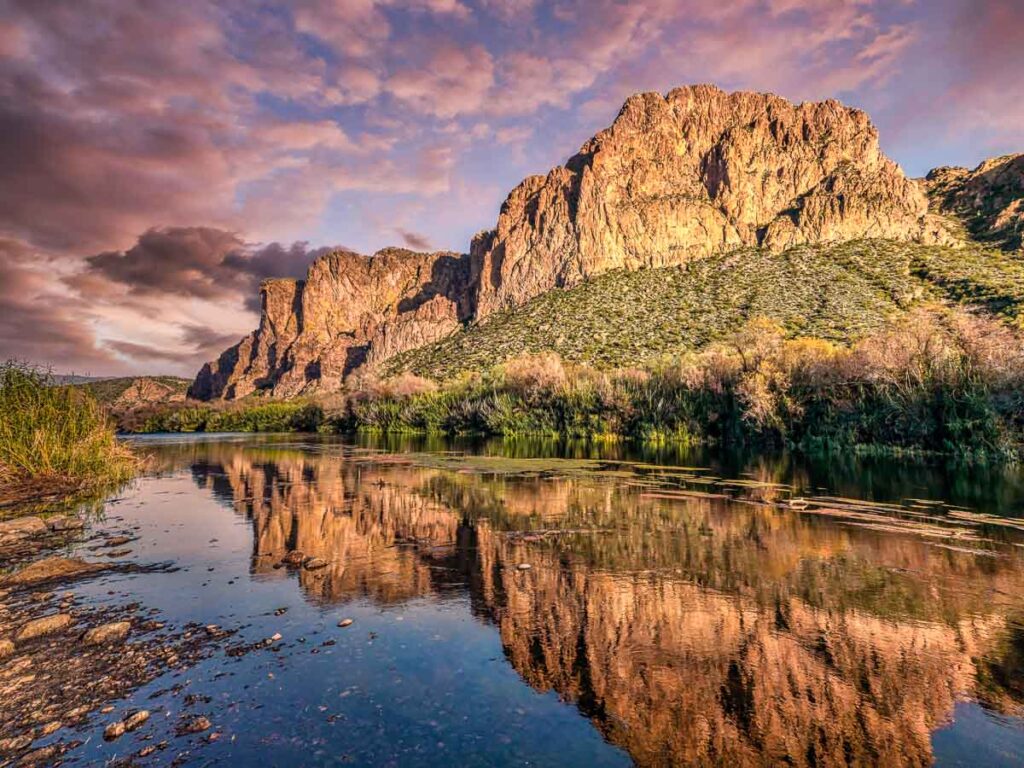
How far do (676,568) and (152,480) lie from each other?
991 inches

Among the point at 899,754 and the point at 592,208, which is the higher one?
the point at 592,208

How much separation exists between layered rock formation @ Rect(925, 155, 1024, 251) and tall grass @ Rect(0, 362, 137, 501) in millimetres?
114180

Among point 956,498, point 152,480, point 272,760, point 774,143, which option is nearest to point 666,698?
point 272,760

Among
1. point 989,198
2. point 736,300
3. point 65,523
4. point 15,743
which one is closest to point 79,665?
point 15,743

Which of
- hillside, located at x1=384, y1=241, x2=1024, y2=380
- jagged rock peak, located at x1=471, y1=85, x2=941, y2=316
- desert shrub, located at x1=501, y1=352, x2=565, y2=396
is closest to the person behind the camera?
desert shrub, located at x1=501, y1=352, x2=565, y2=396

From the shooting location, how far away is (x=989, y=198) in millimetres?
111875

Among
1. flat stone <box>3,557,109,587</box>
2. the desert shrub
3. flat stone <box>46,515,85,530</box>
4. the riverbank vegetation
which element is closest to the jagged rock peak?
the desert shrub

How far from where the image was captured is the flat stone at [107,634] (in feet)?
23.1

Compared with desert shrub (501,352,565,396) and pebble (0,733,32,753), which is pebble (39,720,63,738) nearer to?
pebble (0,733,32,753)

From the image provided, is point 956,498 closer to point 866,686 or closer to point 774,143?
point 866,686

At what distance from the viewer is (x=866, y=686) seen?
610cm

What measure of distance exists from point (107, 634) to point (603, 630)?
262 inches

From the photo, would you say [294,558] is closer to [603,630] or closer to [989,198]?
[603,630]

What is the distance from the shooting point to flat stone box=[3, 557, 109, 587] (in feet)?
31.5
